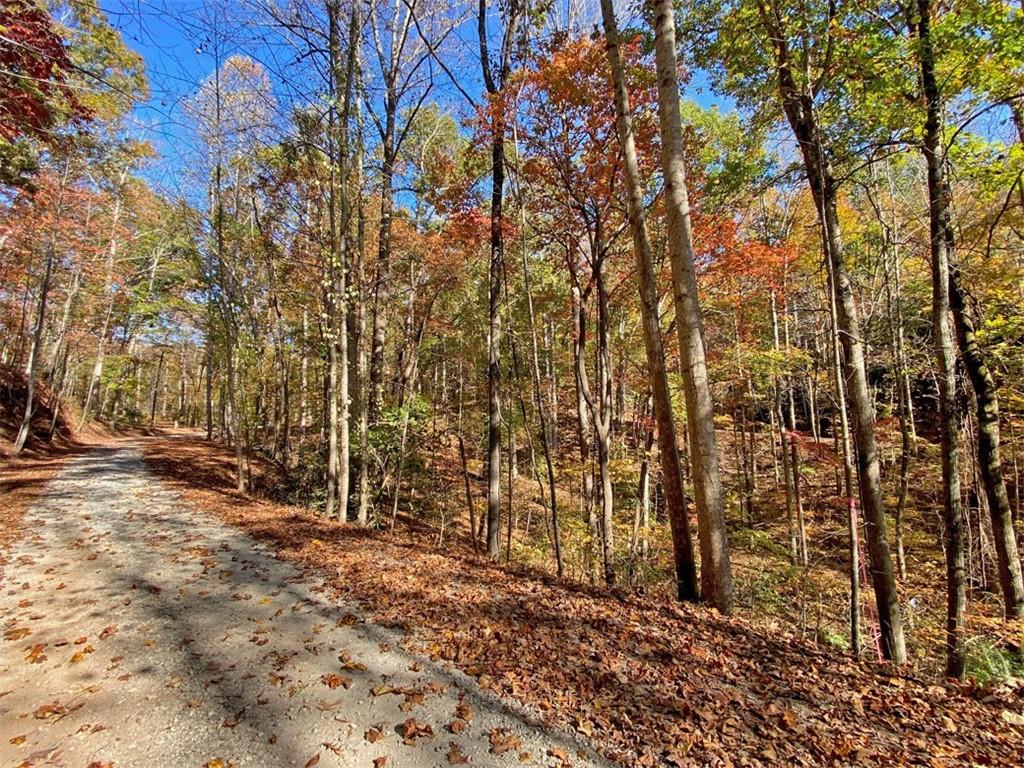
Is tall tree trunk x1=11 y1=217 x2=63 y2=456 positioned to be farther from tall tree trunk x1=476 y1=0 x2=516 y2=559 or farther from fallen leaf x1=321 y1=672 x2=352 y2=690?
fallen leaf x1=321 y1=672 x2=352 y2=690

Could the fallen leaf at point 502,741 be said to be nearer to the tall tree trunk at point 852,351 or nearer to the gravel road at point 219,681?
the gravel road at point 219,681

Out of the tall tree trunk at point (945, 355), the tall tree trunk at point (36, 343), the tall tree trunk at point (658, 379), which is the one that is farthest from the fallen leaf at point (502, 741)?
the tall tree trunk at point (36, 343)

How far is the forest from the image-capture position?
5023 mm

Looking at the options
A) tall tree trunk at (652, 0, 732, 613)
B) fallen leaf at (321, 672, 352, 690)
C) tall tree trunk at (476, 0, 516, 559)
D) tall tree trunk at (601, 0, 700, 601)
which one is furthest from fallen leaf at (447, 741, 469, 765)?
tall tree trunk at (476, 0, 516, 559)

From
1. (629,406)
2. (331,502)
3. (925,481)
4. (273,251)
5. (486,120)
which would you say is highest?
(486,120)

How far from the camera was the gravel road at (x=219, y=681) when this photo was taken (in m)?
2.68

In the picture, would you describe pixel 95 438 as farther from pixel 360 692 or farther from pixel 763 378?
pixel 763 378

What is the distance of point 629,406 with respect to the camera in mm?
28062

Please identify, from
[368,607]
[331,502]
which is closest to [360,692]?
[368,607]

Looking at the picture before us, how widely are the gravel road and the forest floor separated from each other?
17mm

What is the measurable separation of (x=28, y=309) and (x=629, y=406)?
32683 millimetres

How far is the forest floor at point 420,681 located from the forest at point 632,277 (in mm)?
176

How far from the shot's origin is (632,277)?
1116cm

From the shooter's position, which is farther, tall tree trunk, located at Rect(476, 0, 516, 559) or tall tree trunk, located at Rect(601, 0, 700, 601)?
tall tree trunk, located at Rect(476, 0, 516, 559)
